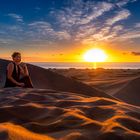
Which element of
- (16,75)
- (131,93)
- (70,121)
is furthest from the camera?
(131,93)

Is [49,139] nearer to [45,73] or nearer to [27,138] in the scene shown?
[27,138]

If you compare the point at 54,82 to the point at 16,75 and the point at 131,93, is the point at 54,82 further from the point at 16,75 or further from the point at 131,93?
the point at 131,93

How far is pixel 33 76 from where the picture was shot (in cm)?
875

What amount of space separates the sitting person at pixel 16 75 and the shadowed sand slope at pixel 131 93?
3.40 meters

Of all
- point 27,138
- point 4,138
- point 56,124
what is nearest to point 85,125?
point 56,124

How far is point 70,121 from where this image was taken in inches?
112

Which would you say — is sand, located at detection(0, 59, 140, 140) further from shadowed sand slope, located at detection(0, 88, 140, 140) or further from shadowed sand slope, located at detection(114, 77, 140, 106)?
shadowed sand slope, located at detection(114, 77, 140, 106)

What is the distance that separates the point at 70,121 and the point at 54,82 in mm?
5643

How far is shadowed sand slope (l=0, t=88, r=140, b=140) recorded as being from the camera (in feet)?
7.91

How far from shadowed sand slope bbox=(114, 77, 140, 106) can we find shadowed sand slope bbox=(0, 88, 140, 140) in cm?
497

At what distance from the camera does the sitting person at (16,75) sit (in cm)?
637

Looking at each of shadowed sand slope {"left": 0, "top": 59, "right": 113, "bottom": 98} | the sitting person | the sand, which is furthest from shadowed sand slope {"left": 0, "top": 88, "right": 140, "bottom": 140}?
shadowed sand slope {"left": 0, "top": 59, "right": 113, "bottom": 98}

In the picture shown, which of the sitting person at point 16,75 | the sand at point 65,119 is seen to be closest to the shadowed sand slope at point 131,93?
the sitting person at point 16,75

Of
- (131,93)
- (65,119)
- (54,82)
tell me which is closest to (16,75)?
(54,82)
